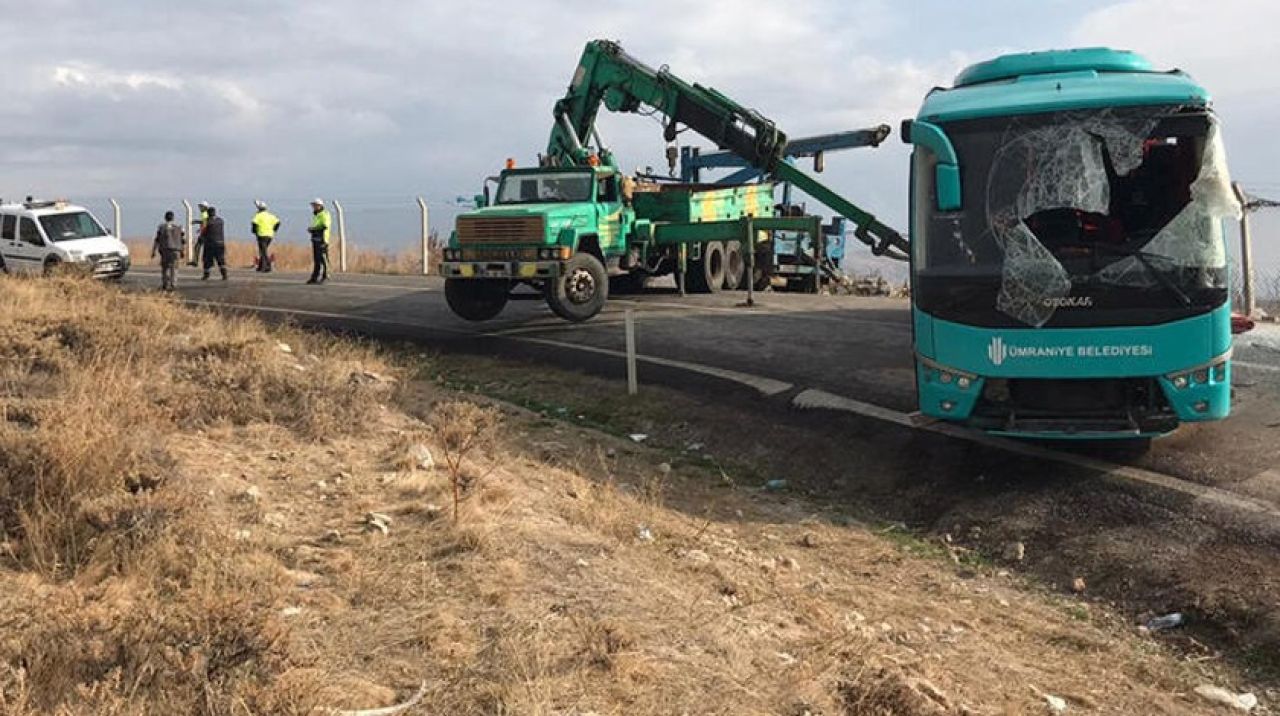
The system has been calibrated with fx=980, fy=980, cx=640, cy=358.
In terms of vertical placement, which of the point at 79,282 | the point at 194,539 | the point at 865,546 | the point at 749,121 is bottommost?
the point at 865,546

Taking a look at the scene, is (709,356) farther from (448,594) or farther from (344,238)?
(344,238)

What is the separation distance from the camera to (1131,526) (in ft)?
21.3

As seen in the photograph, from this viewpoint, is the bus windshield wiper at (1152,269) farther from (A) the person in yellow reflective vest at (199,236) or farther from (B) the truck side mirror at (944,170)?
(A) the person in yellow reflective vest at (199,236)

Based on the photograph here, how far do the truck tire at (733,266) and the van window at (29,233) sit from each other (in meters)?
15.5

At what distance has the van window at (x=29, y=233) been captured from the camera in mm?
22406

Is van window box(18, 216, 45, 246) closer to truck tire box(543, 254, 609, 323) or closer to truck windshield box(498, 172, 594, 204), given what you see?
truck windshield box(498, 172, 594, 204)

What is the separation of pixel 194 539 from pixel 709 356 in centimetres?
839

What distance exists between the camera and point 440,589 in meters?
4.59

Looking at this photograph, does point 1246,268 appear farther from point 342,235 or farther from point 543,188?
point 342,235

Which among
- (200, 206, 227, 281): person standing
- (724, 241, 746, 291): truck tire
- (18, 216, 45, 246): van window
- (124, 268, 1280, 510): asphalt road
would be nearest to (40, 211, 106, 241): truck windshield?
(18, 216, 45, 246): van window

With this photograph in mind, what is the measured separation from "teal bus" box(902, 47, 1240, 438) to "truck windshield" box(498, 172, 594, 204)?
9563mm

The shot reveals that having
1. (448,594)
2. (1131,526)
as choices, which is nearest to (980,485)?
(1131,526)

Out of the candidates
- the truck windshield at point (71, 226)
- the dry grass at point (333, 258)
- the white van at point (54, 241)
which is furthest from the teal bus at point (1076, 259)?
the dry grass at point (333, 258)

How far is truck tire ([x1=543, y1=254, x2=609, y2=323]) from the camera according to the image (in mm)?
15062
